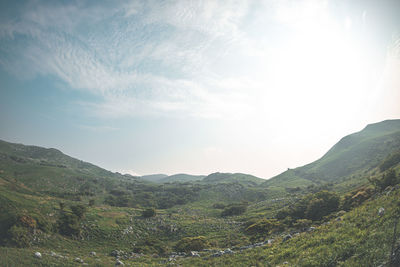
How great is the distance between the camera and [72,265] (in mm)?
15938

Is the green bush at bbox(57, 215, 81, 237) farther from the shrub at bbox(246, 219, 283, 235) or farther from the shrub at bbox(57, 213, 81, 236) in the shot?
the shrub at bbox(246, 219, 283, 235)

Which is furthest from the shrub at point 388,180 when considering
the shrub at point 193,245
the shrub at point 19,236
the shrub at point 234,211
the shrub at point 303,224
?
the shrub at point 234,211

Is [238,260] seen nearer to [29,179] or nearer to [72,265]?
[72,265]

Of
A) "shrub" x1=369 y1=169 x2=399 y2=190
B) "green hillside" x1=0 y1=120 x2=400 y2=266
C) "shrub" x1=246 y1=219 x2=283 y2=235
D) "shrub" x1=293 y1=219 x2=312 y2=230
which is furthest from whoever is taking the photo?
"shrub" x1=246 y1=219 x2=283 y2=235

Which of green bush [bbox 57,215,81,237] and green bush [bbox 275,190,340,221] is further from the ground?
green bush [bbox 57,215,81,237]

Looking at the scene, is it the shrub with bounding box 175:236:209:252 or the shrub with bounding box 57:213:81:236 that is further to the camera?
the shrub with bounding box 57:213:81:236

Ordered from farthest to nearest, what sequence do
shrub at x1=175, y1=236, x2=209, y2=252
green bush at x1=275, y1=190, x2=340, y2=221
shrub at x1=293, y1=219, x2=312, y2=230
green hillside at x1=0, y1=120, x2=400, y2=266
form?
green bush at x1=275, y1=190, x2=340, y2=221, shrub at x1=175, y1=236, x2=209, y2=252, shrub at x1=293, y1=219, x2=312, y2=230, green hillside at x1=0, y1=120, x2=400, y2=266

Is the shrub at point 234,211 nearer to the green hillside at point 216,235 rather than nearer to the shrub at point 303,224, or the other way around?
the green hillside at point 216,235

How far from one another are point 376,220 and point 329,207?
80.2ft

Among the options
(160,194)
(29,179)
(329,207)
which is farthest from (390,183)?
(29,179)

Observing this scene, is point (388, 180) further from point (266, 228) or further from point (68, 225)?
point (68, 225)

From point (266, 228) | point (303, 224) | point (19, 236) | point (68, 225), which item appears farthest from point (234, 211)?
point (19, 236)

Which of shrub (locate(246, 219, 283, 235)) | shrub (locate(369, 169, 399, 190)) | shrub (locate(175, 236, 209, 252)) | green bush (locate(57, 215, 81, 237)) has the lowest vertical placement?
shrub (locate(246, 219, 283, 235))

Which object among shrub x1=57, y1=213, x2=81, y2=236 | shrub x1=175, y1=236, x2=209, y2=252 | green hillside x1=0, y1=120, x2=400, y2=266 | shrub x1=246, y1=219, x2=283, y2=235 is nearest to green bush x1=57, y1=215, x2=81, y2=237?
shrub x1=57, y1=213, x2=81, y2=236
